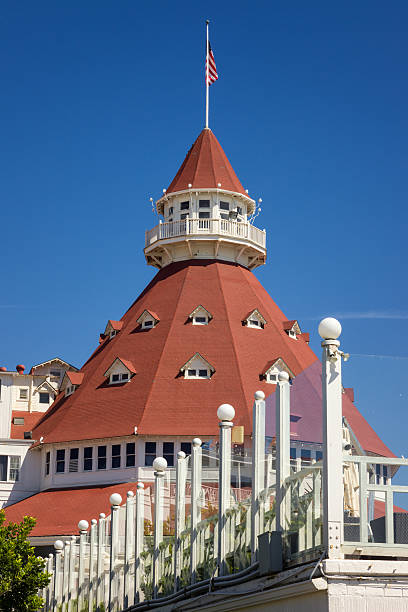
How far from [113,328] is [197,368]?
916 centimetres

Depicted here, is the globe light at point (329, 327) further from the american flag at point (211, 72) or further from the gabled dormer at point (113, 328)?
the american flag at point (211, 72)

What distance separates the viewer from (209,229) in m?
69.6

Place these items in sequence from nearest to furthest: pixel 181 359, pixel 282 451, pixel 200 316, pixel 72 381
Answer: pixel 282 451 → pixel 181 359 → pixel 200 316 → pixel 72 381

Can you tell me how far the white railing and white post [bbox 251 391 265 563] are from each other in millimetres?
52963

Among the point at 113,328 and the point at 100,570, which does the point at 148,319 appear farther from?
the point at 100,570

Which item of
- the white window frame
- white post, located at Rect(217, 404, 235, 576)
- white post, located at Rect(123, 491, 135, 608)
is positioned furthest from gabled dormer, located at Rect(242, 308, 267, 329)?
white post, located at Rect(217, 404, 235, 576)

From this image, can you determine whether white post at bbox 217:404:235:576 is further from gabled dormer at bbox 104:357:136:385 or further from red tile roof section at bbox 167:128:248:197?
red tile roof section at bbox 167:128:248:197

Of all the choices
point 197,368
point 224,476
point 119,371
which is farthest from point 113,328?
point 224,476

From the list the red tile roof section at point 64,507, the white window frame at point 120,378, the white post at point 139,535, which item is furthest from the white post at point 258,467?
the white window frame at point 120,378

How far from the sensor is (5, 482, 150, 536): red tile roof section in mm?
54625

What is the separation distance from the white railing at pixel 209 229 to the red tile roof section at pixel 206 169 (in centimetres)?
322

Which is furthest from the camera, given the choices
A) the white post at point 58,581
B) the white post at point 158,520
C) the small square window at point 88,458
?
the small square window at point 88,458

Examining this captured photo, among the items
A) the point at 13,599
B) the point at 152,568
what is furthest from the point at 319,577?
the point at 13,599

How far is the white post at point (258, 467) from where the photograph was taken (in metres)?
15.8
